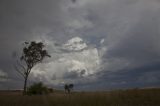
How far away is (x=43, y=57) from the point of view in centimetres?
5044

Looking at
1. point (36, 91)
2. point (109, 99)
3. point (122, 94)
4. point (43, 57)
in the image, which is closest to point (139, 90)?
point (122, 94)

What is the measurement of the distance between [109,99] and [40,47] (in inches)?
1341

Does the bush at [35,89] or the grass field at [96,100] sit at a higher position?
the bush at [35,89]

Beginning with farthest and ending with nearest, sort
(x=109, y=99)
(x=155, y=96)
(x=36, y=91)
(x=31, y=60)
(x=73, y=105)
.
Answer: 1. (x=31, y=60)
2. (x=36, y=91)
3. (x=155, y=96)
4. (x=109, y=99)
5. (x=73, y=105)

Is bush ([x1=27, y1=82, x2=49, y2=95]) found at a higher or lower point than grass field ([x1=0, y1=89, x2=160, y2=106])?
higher

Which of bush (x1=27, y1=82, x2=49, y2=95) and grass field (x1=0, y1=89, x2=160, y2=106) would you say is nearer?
grass field (x1=0, y1=89, x2=160, y2=106)

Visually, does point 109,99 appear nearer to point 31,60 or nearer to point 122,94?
point 122,94

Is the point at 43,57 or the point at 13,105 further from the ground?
the point at 43,57

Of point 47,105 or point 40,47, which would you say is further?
point 40,47

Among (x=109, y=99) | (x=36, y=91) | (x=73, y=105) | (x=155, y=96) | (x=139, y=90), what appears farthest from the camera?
(x=36, y=91)

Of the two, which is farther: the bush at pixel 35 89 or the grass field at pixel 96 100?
the bush at pixel 35 89

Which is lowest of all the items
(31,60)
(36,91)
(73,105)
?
(73,105)

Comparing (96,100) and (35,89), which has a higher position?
(35,89)

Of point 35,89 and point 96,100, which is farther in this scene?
point 35,89
